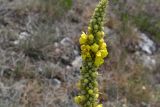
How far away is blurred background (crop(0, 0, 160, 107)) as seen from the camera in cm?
513

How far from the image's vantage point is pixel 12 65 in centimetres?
535

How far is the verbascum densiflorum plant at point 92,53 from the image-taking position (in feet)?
7.67

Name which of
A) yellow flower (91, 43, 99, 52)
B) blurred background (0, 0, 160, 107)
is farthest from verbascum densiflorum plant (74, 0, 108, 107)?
blurred background (0, 0, 160, 107)

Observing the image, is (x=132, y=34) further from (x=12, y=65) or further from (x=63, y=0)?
(x=12, y=65)

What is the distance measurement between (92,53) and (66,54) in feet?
11.2

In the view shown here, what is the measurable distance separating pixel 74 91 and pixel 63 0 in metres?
1.60

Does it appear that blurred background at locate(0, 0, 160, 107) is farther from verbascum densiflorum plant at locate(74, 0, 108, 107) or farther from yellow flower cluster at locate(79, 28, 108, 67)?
yellow flower cluster at locate(79, 28, 108, 67)

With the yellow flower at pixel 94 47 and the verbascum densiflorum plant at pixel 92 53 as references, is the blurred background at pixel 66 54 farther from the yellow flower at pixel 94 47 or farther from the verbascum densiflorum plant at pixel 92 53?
the yellow flower at pixel 94 47

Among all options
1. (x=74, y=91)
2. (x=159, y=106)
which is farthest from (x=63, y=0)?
(x=159, y=106)

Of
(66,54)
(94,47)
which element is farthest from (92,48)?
(66,54)

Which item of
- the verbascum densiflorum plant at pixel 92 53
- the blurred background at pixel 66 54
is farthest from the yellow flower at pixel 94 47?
the blurred background at pixel 66 54

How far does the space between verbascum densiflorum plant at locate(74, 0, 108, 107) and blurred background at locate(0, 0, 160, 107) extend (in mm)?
2139

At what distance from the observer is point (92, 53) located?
246 cm

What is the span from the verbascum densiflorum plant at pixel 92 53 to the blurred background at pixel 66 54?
2139mm
